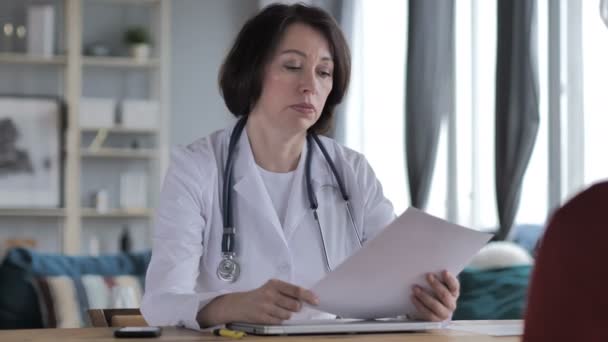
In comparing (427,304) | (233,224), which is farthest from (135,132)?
(427,304)

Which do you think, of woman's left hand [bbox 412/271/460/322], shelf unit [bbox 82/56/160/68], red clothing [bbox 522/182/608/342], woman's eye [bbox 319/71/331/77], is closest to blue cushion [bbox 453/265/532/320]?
woman's eye [bbox 319/71/331/77]

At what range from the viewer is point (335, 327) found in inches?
69.0

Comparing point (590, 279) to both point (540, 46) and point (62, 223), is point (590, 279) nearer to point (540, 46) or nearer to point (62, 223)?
point (540, 46)

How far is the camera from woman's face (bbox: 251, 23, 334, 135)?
228 cm

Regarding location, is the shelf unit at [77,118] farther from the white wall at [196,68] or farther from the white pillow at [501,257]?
the white pillow at [501,257]

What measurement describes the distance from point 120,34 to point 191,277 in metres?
5.19

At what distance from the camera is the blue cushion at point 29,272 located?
3.95 metres

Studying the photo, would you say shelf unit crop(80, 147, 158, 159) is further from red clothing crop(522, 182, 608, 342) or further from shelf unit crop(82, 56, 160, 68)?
red clothing crop(522, 182, 608, 342)

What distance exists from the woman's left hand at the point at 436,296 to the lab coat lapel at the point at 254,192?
0.49 metres

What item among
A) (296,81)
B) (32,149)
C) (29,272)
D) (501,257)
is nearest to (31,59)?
(32,149)

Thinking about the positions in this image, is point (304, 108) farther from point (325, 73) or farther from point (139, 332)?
point (139, 332)

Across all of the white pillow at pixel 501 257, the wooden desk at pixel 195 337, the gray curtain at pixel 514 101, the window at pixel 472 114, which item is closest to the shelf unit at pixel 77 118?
the window at pixel 472 114

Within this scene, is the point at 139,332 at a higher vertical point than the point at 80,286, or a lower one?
higher

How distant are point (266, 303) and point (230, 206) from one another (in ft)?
1.67
